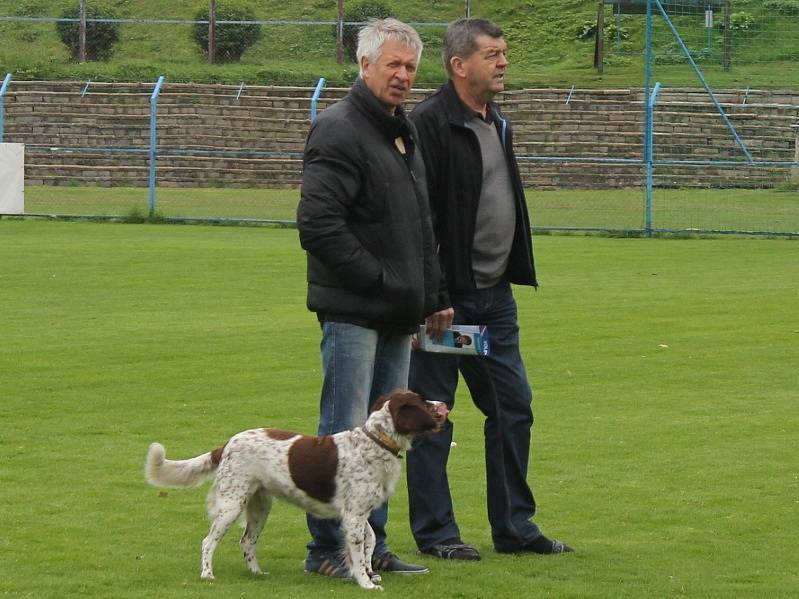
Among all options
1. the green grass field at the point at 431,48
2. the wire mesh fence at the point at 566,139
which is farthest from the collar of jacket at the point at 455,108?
the green grass field at the point at 431,48

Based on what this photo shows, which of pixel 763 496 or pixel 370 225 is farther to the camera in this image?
pixel 763 496

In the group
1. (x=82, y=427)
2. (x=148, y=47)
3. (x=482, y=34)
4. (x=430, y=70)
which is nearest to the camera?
(x=482, y=34)

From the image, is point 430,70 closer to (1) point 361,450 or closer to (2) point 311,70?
(2) point 311,70

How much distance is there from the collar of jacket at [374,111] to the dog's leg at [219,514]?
155 cm

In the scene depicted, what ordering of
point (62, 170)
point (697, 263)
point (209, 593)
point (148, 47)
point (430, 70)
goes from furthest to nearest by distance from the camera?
point (148, 47) → point (430, 70) → point (62, 170) → point (697, 263) → point (209, 593)

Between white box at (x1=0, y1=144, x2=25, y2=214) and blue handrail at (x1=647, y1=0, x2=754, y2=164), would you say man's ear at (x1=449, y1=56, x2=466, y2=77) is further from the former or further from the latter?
white box at (x1=0, y1=144, x2=25, y2=214)

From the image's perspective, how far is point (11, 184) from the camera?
89.2 ft

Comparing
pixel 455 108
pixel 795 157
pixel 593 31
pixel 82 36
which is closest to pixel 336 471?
pixel 455 108

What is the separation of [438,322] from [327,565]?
1127 millimetres

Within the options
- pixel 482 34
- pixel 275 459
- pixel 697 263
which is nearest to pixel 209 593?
pixel 275 459

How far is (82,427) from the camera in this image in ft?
31.2

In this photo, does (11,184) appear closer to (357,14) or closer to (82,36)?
(82,36)

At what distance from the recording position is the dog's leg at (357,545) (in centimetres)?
616

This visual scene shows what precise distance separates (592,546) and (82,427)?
12.3 ft
